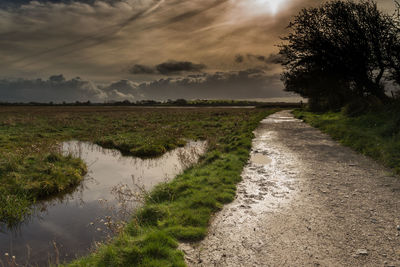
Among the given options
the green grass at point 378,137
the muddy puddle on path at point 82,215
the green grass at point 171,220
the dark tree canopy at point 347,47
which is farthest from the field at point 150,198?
the dark tree canopy at point 347,47

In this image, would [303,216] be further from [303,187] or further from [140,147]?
[140,147]

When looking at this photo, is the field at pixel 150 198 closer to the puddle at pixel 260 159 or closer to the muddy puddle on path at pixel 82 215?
the puddle at pixel 260 159

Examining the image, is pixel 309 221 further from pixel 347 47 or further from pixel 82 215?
pixel 347 47

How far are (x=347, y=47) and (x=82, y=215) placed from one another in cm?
2858

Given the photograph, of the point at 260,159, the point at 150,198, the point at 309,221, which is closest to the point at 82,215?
the point at 150,198

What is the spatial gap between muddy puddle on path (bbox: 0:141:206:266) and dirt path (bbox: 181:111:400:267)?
8.86 ft

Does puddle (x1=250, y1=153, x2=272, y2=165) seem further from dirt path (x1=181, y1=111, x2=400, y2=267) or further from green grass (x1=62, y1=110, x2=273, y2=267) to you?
dirt path (x1=181, y1=111, x2=400, y2=267)

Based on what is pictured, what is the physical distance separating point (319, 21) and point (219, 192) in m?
27.3

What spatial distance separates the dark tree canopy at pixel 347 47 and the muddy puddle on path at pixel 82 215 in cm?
2075

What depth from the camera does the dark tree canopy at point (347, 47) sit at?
26.1 m

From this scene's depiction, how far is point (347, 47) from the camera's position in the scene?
27.0 m

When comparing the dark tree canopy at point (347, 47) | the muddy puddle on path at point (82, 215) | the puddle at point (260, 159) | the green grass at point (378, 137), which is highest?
the dark tree canopy at point (347, 47)

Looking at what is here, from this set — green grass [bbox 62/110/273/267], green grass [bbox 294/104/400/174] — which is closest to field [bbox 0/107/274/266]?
green grass [bbox 62/110/273/267]

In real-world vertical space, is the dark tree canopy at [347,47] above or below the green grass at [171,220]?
above
